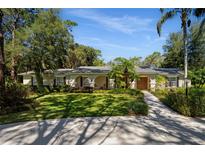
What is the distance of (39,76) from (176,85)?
17.8 m

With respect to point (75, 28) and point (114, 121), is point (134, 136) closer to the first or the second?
point (114, 121)

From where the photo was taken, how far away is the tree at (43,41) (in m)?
28.5

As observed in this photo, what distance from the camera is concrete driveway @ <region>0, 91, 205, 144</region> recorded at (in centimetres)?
731

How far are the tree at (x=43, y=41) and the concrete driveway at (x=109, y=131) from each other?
18.6 m

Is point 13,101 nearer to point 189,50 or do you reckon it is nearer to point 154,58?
point 189,50

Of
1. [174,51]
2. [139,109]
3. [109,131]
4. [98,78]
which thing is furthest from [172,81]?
[109,131]

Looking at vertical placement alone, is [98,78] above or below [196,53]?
below

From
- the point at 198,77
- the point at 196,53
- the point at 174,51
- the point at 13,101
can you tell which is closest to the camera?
the point at 13,101

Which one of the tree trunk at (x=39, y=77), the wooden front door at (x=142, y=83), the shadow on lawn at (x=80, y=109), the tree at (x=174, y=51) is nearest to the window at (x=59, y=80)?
the tree trunk at (x=39, y=77)

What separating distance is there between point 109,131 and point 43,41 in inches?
953

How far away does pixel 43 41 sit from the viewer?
30203 mm

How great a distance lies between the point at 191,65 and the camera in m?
37.8

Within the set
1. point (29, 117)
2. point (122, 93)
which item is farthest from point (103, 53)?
point (29, 117)

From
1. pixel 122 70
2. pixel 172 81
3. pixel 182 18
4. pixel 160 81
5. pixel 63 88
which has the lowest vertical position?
pixel 63 88
